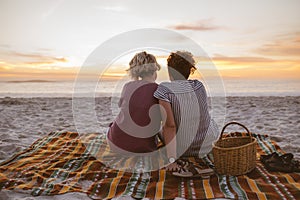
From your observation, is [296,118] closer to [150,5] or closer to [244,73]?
[150,5]

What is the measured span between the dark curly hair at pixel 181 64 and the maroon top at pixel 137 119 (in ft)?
0.65

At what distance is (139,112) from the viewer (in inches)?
110

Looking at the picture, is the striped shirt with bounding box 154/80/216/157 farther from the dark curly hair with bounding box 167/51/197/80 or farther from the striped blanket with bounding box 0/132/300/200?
the striped blanket with bounding box 0/132/300/200

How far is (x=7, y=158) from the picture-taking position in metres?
3.22

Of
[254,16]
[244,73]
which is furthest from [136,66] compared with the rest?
[244,73]

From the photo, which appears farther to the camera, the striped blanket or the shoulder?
the shoulder

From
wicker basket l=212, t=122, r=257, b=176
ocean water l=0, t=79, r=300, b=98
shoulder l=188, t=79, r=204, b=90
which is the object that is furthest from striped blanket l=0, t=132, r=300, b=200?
ocean water l=0, t=79, r=300, b=98

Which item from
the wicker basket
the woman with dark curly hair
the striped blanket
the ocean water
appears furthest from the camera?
the ocean water

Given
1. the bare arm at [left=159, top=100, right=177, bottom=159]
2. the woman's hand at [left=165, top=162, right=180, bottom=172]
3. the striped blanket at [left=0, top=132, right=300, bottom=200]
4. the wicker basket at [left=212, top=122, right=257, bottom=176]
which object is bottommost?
Answer: the striped blanket at [left=0, top=132, right=300, bottom=200]

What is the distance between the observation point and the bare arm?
8.57 feet

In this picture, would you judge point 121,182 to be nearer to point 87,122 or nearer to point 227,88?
point 87,122

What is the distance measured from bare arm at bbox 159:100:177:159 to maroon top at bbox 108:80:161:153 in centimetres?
17

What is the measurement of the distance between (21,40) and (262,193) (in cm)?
901

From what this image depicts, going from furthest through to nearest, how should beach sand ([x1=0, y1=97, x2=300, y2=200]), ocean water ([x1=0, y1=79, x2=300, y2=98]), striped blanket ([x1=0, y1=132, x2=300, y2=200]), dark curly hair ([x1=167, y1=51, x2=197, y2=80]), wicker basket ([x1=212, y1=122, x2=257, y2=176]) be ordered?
ocean water ([x1=0, y1=79, x2=300, y2=98])
beach sand ([x1=0, y1=97, x2=300, y2=200])
dark curly hair ([x1=167, y1=51, x2=197, y2=80])
wicker basket ([x1=212, y1=122, x2=257, y2=176])
striped blanket ([x1=0, y1=132, x2=300, y2=200])
